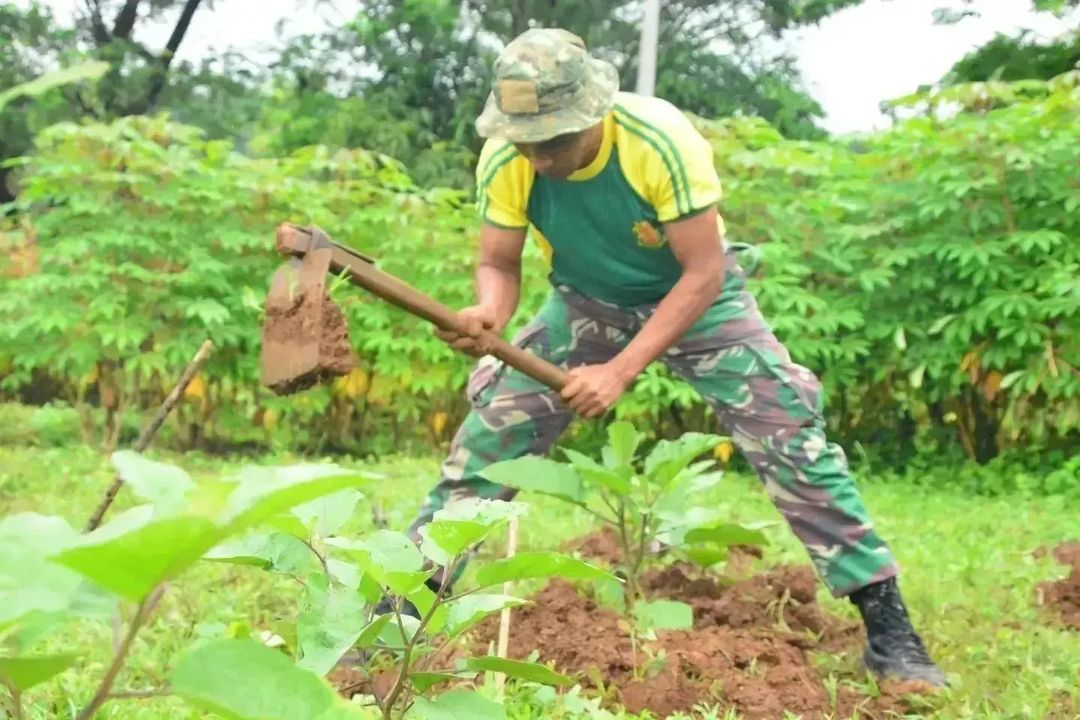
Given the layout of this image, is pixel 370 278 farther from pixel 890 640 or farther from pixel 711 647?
pixel 890 640

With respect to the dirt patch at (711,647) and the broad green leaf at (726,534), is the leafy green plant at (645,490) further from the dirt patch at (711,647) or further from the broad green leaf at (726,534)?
the dirt patch at (711,647)

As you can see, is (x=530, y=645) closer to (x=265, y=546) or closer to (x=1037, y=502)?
(x=265, y=546)

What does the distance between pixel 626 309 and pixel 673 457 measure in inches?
15.7

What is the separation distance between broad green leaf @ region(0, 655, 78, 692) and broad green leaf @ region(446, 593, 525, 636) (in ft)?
1.66

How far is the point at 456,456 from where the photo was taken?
2678mm

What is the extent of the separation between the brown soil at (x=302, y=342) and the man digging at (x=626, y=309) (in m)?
0.41

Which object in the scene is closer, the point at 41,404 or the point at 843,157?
the point at 843,157

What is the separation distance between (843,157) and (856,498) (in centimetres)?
446

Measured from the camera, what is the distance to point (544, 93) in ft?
7.47

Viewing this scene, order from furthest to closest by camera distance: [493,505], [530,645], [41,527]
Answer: [530,645] → [493,505] → [41,527]

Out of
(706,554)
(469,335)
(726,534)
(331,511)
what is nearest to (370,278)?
(469,335)

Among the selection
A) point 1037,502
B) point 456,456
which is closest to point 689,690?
point 456,456

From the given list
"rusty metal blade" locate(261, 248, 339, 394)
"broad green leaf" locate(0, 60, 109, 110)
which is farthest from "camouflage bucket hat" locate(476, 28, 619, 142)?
"broad green leaf" locate(0, 60, 109, 110)

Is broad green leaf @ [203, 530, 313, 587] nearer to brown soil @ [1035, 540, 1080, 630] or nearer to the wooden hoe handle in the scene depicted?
the wooden hoe handle
